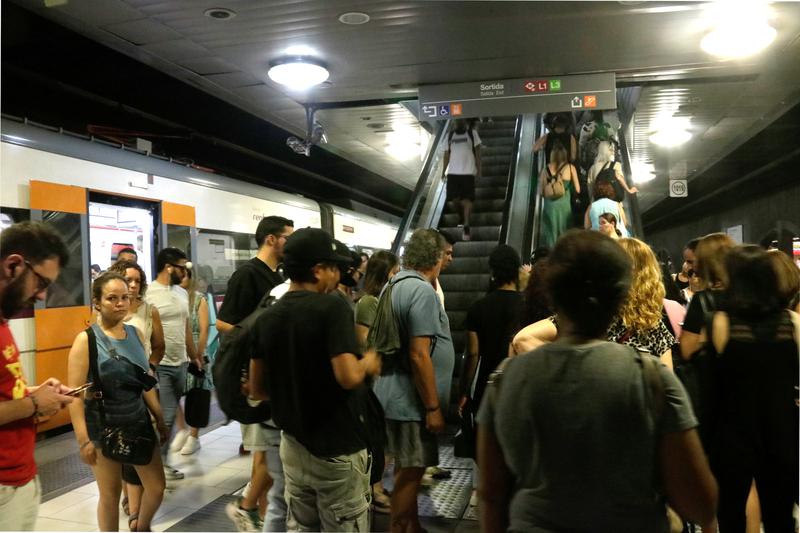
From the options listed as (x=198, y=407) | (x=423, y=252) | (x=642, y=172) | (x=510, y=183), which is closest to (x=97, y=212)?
(x=198, y=407)

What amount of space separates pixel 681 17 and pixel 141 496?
5.69m

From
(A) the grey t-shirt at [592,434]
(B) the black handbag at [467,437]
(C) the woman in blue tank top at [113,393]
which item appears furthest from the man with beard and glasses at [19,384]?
(B) the black handbag at [467,437]

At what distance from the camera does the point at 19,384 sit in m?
1.85

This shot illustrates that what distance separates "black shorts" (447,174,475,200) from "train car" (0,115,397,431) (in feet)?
8.50

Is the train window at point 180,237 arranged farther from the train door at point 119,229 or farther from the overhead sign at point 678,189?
the overhead sign at point 678,189

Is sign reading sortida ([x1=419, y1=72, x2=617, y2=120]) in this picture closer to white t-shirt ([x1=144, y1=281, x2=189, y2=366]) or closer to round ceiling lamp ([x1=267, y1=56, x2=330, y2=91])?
→ round ceiling lamp ([x1=267, y1=56, x2=330, y2=91])

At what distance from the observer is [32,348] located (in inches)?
192

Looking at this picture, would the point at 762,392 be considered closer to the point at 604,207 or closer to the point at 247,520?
the point at 247,520

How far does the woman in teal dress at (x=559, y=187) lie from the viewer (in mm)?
7098

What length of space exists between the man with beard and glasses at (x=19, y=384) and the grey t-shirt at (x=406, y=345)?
1.55 metres

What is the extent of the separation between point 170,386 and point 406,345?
235cm

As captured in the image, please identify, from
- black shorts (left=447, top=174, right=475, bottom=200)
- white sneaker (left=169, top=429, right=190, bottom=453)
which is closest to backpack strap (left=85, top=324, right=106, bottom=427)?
white sneaker (left=169, top=429, right=190, bottom=453)

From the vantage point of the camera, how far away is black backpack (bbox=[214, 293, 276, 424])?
2.32 meters

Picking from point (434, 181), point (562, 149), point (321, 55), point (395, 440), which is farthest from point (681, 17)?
point (395, 440)
